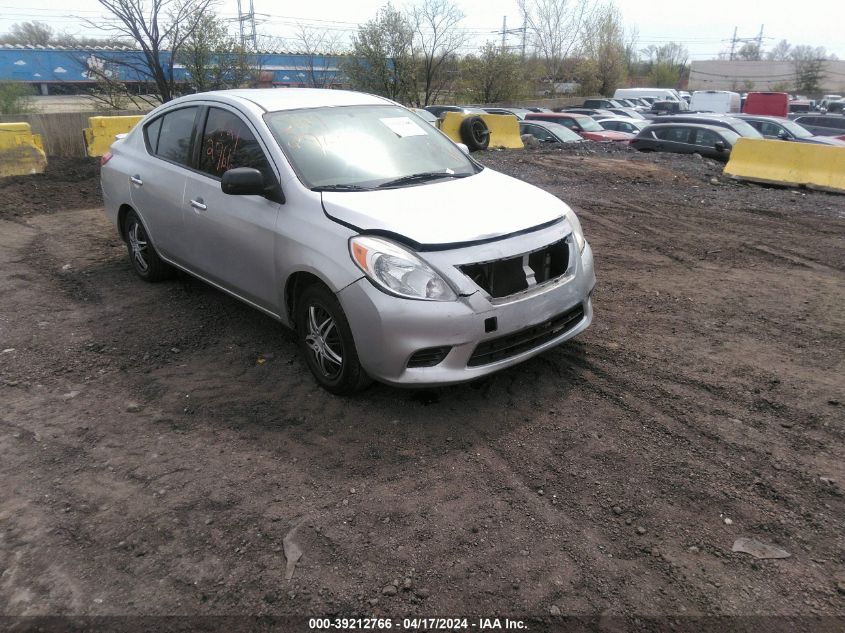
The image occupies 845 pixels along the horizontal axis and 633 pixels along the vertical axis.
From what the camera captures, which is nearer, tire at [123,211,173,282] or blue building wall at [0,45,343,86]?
tire at [123,211,173,282]

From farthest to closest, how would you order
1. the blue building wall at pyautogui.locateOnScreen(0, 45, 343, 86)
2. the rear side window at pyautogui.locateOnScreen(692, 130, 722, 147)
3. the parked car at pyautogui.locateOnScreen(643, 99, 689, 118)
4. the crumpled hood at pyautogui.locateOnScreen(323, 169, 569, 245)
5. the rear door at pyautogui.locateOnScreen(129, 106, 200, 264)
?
1. the parked car at pyautogui.locateOnScreen(643, 99, 689, 118)
2. the blue building wall at pyautogui.locateOnScreen(0, 45, 343, 86)
3. the rear side window at pyautogui.locateOnScreen(692, 130, 722, 147)
4. the rear door at pyautogui.locateOnScreen(129, 106, 200, 264)
5. the crumpled hood at pyautogui.locateOnScreen(323, 169, 569, 245)

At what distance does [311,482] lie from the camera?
315cm

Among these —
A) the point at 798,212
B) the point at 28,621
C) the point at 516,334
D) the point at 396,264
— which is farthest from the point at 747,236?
the point at 28,621

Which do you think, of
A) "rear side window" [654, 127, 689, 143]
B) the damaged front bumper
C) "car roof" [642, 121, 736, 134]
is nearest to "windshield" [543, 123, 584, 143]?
"car roof" [642, 121, 736, 134]

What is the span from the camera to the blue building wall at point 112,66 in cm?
2009

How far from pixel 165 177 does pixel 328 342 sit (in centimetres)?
234

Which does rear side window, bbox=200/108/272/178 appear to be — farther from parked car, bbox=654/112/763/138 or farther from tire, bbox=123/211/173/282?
parked car, bbox=654/112/763/138

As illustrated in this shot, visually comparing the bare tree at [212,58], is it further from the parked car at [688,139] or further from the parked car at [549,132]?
the parked car at [688,139]

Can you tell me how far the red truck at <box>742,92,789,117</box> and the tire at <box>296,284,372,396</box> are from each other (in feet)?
99.1

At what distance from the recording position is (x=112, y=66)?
20.6 metres

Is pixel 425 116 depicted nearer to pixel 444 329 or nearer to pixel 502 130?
pixel 502 130

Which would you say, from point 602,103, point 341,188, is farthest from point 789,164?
point 602,103

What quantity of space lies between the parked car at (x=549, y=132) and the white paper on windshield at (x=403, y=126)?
12898mm

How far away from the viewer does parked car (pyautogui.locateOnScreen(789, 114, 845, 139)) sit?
67.2 feet
